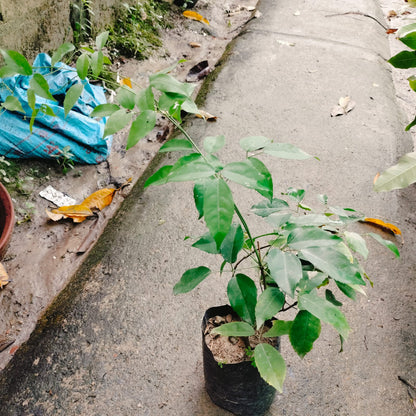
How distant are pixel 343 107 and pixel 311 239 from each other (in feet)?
7.55

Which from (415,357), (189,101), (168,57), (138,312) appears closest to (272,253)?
(189,101)

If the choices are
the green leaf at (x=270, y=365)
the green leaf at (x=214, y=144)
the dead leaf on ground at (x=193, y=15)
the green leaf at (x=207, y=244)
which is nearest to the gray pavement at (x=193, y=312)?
the green leaf at (x=270, y=365)

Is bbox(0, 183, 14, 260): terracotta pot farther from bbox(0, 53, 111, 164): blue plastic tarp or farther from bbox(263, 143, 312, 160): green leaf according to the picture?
bbox(263, 143, 312, 160): green leaf

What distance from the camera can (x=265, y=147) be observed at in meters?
0.87

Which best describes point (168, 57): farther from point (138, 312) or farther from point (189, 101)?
point (189, 101)

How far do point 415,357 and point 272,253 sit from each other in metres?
1.11

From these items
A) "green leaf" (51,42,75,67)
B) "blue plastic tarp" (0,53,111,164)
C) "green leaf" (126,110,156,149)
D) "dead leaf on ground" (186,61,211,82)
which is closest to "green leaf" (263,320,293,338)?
"green leaf" (126,110,156,149)

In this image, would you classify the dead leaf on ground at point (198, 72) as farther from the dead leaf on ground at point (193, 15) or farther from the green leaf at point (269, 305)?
the green leaf at point (269, 305)

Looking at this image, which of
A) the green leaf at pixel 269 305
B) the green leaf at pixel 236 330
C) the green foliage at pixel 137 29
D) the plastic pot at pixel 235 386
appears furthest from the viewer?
the green foliage at pixel 137 29

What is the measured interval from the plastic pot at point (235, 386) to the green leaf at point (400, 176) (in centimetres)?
55

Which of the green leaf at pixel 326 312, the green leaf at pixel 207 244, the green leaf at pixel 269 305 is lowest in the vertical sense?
the green leaf at pixel 269 305

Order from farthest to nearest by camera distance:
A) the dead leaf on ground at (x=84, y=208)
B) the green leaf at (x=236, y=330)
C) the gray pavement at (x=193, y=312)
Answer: the dead leaf on ground at (x=84, y=208) < the gray pavement at (x=193, y=312) < the green leaf at (x=236, y=330)

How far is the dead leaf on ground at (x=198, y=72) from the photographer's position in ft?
10.9

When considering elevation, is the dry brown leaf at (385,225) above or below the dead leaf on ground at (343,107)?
below
